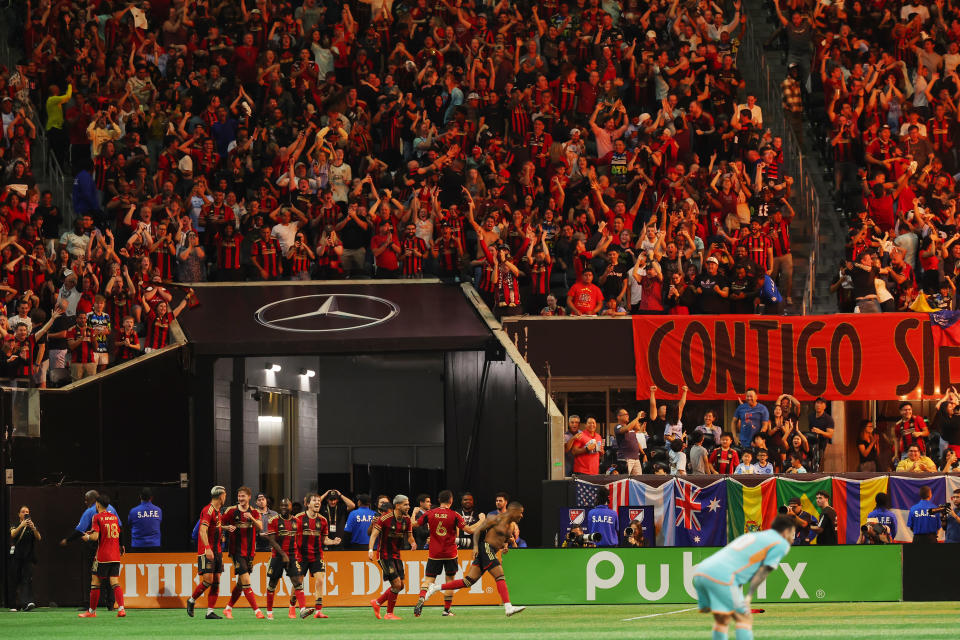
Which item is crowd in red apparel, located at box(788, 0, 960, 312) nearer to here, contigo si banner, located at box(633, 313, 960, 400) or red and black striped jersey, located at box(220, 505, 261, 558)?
contigo si banner, located at box(633, 313, 960, 400)

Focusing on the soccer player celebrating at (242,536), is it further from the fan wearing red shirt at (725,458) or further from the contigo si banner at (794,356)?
the contigo si banner at (794,356)

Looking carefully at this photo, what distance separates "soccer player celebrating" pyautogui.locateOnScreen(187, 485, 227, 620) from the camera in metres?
21.2

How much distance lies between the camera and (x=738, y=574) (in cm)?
1215

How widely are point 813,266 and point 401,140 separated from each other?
318 inches

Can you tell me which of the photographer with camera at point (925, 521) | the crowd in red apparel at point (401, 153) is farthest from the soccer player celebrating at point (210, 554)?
the photographer with camera at point (925, 521)

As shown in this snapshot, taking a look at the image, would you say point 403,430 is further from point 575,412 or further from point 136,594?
point 136,594

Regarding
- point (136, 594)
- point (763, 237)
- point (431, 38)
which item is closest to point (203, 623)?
point (136, 594)

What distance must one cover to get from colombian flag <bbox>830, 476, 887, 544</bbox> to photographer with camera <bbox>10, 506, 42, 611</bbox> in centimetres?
1196

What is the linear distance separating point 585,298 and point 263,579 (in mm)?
7352

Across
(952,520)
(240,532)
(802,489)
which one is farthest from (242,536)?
(952,520)

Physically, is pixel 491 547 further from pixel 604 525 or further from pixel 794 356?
pixel 794 356

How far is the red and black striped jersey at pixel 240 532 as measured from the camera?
2158 centimetres

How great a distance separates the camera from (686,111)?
3048cm

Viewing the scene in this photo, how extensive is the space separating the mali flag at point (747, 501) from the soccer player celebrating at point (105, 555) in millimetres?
9092
